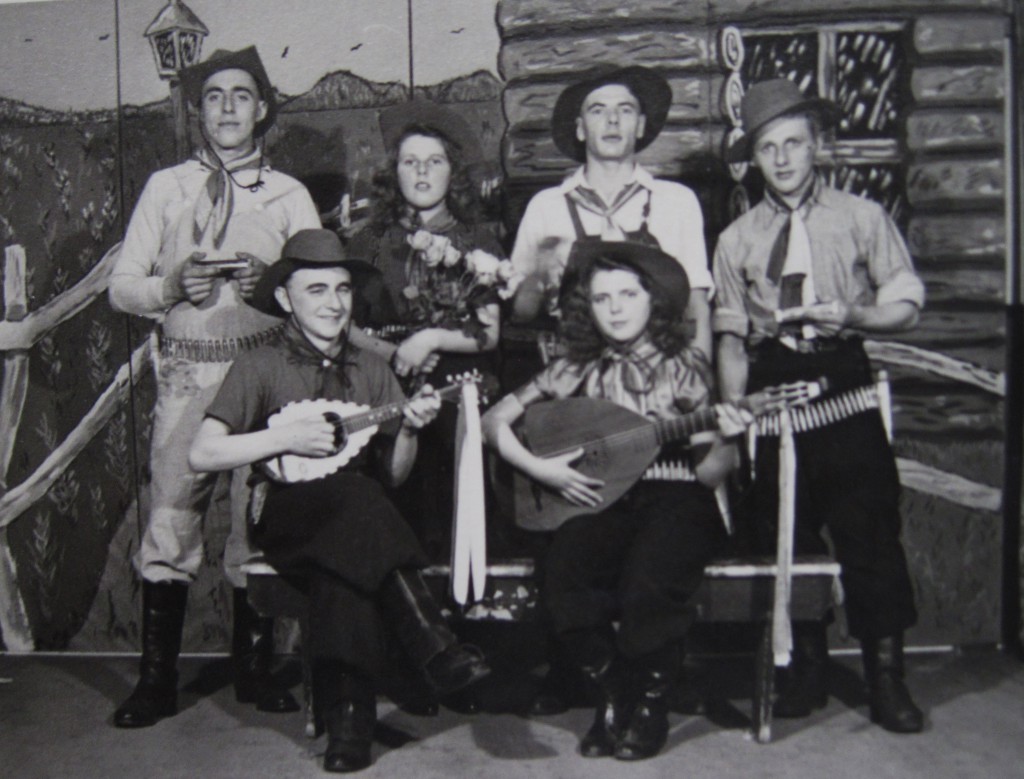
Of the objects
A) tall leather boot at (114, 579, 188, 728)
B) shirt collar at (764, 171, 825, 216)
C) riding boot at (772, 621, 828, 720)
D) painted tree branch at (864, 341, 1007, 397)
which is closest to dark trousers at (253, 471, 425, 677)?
tall leather boot at (114, 579, 188, 728)

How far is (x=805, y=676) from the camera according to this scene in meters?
3.16

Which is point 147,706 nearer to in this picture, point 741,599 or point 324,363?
point 324,363

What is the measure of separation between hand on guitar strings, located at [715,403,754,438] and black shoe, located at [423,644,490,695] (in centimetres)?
95

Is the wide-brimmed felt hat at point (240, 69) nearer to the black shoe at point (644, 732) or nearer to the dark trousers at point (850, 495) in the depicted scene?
the dark trousers at point (850, 495)

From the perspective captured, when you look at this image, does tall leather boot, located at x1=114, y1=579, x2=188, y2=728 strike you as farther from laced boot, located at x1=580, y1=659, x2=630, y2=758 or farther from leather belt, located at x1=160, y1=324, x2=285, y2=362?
laced boot, located at x1=580, y1=659, x2=630, y2=758

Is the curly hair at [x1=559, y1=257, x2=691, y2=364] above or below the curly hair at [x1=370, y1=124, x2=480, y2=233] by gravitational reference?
below

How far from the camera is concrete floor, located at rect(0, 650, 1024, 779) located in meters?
2.84

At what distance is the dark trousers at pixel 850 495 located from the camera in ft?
10.1

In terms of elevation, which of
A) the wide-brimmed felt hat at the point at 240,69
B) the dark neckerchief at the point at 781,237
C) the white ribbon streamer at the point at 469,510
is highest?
the wide-brimmed felt hat at the point at 240,69

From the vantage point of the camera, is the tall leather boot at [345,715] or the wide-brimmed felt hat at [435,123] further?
the wide-brimmed felt hat at [435,123]

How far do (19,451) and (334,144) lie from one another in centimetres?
162

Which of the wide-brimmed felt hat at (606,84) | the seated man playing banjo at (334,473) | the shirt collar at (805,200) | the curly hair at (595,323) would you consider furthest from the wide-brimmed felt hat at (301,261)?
the shirt collar at (805,200)

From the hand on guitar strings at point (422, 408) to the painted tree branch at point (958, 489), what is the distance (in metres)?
1.59

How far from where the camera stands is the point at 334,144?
3.48 meters
